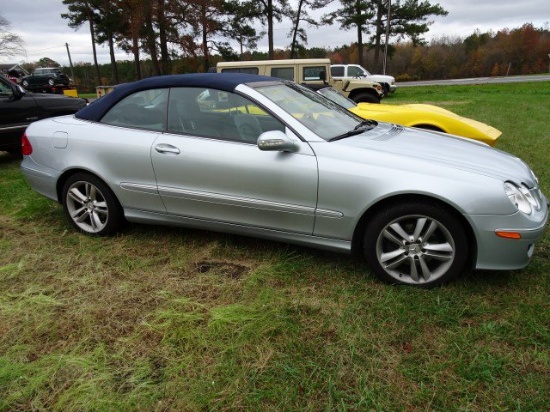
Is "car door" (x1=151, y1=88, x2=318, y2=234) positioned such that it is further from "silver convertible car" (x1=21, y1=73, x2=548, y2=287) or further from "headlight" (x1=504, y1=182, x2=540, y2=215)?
"headlight" (x1=504, y1=182, x2=540, y2=215)

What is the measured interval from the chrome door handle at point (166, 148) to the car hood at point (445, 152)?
47.7 inches

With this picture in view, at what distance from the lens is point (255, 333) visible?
2342 millimetres

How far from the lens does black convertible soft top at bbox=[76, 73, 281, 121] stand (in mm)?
3189

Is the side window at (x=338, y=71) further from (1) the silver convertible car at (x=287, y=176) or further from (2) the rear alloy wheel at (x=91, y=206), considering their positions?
(2) the rear alloy wheel at (x=91, y=206)

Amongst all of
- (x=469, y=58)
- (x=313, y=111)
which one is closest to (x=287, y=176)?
(x=313, y=111)

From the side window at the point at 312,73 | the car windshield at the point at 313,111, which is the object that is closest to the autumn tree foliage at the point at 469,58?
the side window at the point at 312,73

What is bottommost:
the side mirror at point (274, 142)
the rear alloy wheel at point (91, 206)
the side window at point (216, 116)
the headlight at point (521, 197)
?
the rear alloy wheel at point (91, 206)

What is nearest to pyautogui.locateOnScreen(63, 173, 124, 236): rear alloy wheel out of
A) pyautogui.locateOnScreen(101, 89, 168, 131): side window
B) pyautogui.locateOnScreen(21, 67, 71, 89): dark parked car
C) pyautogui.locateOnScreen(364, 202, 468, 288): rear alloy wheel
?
pyautogui.locateOnScreen(101, 89, 168, 131): side window

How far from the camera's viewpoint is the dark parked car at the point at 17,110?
6.43 m

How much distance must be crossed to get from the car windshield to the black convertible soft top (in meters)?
0.20

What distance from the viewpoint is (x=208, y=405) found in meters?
1.88

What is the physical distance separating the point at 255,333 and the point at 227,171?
116 cm

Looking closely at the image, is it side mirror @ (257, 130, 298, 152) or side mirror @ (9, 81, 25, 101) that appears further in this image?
side mirror @ (9, 81, 25, 101)

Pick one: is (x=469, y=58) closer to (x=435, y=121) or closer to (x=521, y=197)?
(x=435, y=121)
